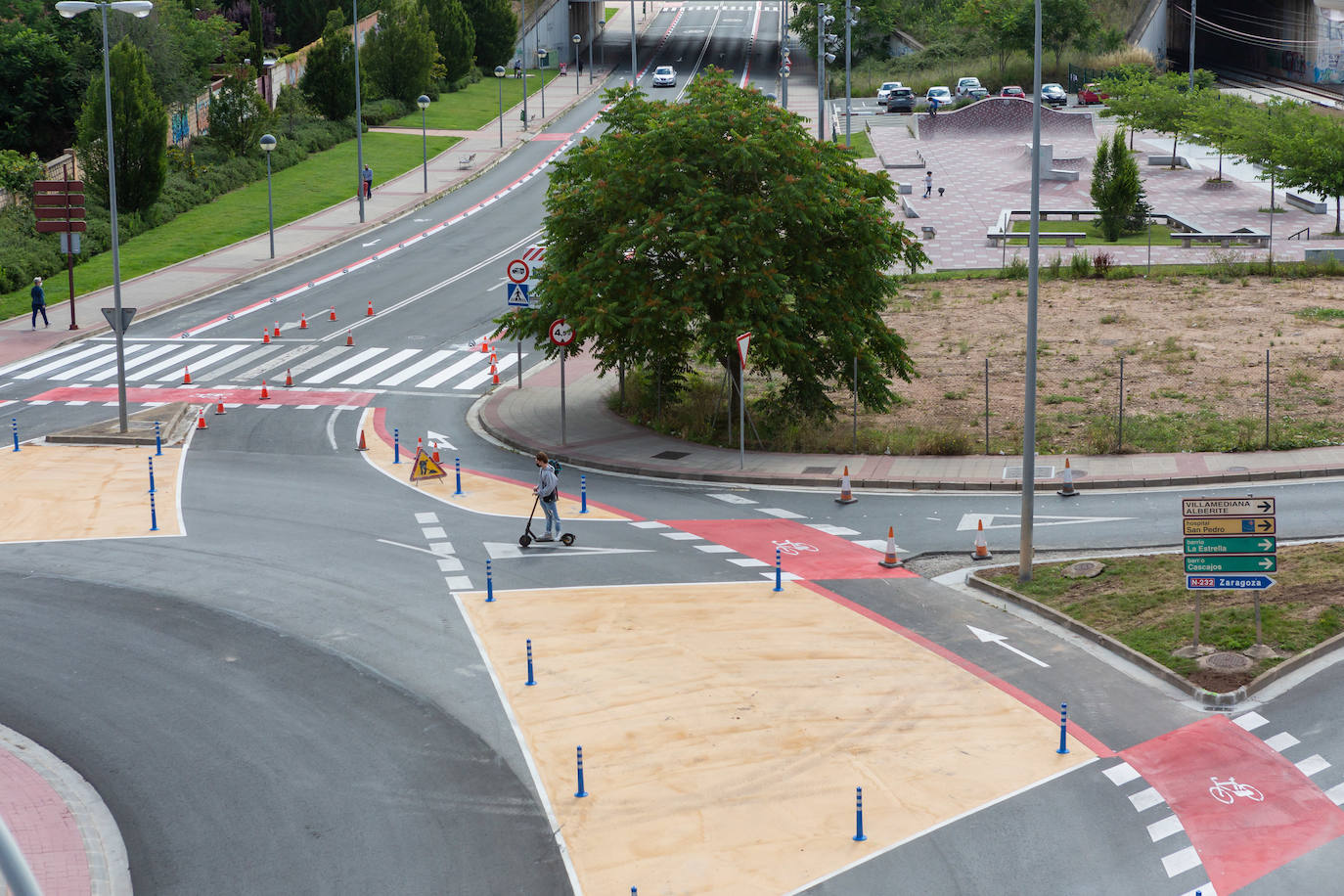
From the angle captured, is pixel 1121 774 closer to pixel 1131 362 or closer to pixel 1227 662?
pixel 1227 662

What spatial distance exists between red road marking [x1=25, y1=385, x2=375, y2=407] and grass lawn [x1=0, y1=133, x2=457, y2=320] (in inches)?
417

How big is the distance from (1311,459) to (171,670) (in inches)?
867

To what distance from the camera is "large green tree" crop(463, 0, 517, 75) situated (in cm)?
10869

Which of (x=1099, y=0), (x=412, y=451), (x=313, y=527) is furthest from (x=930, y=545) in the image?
(x=1099, y=0)

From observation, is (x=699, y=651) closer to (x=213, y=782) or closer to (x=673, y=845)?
(x=673, y=845)

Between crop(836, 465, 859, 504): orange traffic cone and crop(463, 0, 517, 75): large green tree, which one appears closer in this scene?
crop(836, 465, 859, 504): orange traffic cone

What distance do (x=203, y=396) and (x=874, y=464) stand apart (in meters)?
18.3

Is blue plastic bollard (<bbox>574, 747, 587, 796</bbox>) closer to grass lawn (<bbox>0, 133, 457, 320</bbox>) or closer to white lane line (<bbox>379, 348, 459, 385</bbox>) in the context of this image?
white lane line (<bbox>379, 348, 459, 385</bbox>)

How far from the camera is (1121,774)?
1630cm

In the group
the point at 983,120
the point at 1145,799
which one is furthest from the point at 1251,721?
the point at 983,120

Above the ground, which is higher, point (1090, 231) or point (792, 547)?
point (1090, 231)

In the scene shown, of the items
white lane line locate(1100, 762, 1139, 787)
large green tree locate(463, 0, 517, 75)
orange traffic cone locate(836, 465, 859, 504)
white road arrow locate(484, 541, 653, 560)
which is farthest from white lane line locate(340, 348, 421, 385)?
large green tree locate(463, 0, 517, 75)

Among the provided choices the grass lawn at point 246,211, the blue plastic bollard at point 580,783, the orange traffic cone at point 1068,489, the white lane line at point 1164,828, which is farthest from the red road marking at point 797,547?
the grass lawn at point 246,211

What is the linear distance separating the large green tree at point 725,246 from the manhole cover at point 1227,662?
1336cm
